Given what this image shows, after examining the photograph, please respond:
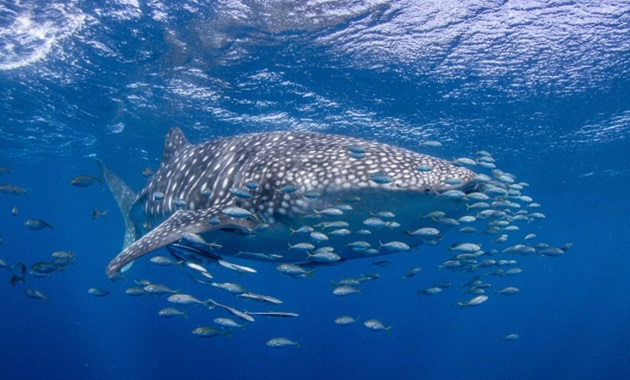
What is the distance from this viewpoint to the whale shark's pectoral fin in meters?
5.37

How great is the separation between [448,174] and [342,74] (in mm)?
11136

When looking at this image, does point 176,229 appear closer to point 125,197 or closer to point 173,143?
point 173,143

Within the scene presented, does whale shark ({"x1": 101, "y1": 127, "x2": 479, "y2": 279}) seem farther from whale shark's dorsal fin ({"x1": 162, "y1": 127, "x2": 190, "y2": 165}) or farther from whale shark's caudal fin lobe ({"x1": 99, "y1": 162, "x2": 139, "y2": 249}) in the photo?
whale shark's caudal fin lobe ({"x1": 99, "y1": 162, "x2": 139, "y2": 249})

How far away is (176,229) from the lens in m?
5.65

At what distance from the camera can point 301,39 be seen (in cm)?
1309

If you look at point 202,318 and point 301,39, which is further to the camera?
point 202,318

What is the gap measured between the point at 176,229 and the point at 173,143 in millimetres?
4427

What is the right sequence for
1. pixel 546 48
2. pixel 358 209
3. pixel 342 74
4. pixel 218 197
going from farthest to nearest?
pixel 342 74, pixel 546 48, pixel 218 197, pixel 358 209

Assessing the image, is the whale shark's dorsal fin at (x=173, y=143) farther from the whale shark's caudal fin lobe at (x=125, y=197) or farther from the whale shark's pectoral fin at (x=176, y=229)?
the whale shark's pectoral fin at (x=176, y=229)

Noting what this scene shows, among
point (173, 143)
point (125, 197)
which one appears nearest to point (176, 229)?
point (173, 143)

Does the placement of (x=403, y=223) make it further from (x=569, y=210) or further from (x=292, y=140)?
(x=569, y=210)

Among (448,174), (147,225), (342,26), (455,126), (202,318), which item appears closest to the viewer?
(448,174)

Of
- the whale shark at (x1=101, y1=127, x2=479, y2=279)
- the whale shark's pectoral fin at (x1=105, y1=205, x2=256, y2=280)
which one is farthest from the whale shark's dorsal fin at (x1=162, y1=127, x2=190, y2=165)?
the whale shark's pectoral fin at (x1=105, y1=205, x2=256, y2=280)

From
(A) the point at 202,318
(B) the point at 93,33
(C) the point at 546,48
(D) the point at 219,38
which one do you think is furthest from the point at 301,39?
(A) the point at 202,318
